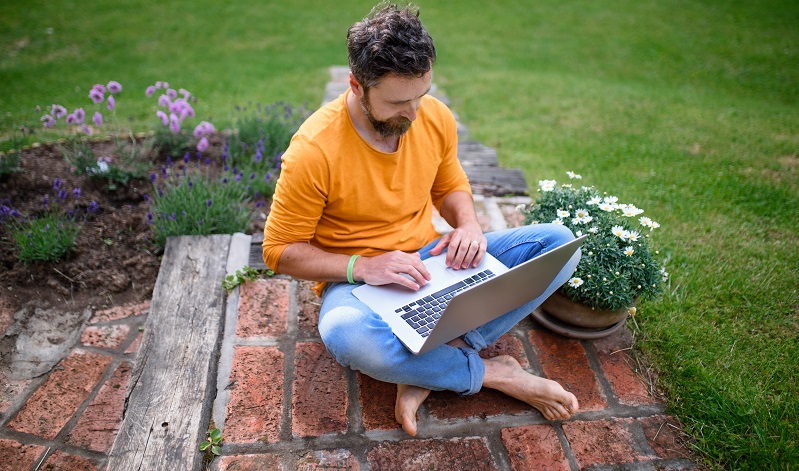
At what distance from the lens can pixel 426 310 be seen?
1.83m

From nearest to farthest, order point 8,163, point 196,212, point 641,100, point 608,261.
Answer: point 608,261, point 196,212, point 8,163, point 641,100

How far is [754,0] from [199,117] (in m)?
8.35

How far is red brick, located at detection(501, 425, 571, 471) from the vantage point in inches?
69.3

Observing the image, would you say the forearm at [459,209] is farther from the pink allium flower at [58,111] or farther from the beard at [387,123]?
the pink allium flower at [58,111]

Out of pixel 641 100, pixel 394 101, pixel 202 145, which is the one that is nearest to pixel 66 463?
pixel 394 101

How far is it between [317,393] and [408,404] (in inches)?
14.2

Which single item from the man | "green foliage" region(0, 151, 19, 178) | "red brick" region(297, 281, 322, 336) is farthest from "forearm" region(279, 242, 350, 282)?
"green foliage" region(0, 151, 19, 178)

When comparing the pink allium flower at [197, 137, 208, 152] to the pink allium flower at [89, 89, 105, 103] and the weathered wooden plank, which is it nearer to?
the pink allium flower at [89, 89, 105, 103]

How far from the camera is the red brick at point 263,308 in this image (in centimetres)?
219

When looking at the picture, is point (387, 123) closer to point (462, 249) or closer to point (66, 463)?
point (462, 249)

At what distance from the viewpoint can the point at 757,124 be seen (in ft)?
14.2

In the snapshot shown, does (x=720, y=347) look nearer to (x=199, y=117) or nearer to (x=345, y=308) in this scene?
(x=345, y=308)

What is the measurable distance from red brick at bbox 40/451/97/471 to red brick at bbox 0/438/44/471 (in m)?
0.05

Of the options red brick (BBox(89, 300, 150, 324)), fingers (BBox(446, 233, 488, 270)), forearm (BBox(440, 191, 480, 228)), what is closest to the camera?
fingers (BBox(446, 233, 488, 270))
